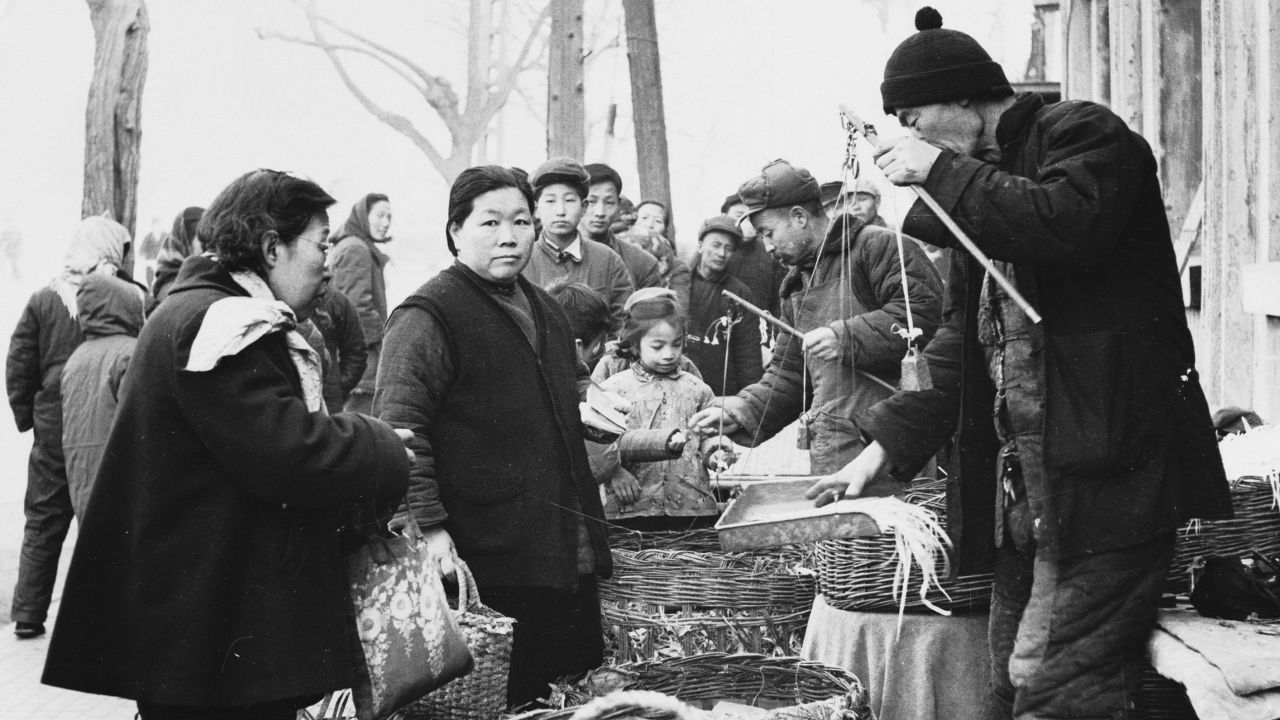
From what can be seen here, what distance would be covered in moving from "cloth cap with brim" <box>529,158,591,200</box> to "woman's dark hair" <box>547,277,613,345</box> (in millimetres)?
1351

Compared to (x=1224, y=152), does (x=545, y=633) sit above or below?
below

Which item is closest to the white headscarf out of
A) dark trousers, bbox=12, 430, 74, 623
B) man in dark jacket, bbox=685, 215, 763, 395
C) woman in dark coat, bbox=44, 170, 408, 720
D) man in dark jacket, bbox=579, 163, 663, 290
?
dark trousers, bbox=12, 430, 74, 623

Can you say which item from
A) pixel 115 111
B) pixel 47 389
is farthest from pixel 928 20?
pixel 115 111

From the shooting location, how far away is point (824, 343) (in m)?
5.03

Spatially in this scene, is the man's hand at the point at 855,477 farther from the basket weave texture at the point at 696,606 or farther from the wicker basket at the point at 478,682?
the basket weave texture at the point at 696,606

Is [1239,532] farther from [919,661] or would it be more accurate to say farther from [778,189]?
[778,189]

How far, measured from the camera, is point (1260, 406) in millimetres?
5836

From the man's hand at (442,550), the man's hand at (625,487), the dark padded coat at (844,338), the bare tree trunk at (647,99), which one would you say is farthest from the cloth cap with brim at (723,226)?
the man's hand at (442,550)

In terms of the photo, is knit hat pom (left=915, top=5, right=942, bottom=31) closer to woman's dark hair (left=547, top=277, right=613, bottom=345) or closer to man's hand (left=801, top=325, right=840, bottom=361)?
man's hand (left=801, top=325, right=840, bottom=361)

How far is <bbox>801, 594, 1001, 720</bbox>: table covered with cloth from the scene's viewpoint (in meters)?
4.23

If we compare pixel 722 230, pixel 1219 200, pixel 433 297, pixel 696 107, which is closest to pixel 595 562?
pixel 433 297

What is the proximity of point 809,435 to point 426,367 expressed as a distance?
1924 mm

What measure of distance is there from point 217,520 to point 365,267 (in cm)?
656

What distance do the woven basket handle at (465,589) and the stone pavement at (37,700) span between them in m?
2.67
